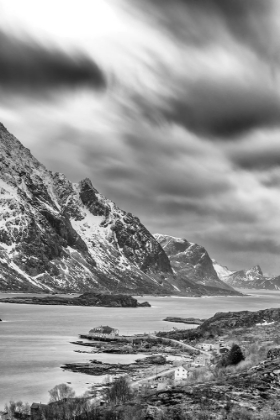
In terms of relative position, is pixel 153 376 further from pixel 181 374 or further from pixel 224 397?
pixel 224 397

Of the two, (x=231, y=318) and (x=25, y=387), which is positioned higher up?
(x=231, y=318)

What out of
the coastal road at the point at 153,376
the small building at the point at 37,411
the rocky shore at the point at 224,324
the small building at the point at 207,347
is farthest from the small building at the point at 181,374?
the rocky shore at the point at 224,324

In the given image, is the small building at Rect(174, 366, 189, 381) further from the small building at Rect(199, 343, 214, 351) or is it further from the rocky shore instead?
the rocky shore

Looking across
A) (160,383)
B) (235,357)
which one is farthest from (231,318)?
(160,383)

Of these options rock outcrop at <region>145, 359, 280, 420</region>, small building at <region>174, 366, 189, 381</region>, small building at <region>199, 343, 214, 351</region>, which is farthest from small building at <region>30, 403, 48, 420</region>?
small building at <region>199, 343, 214, 351</region>

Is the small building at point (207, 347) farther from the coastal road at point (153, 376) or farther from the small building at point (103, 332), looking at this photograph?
the small building at point (103, 332)

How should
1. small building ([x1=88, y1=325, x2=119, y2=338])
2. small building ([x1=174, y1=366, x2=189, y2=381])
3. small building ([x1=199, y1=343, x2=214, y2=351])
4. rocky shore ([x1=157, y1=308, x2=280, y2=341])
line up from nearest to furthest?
small building ([x1=174, y1=366, x2=189, y2=381])
small building ([x1=199, y1=343, x2=214, y2=351])
rocky shore ([x1=157, y1=308, x2=280, y2=341])
small building ([x1=88, y1=325, x2=119, y2=338])

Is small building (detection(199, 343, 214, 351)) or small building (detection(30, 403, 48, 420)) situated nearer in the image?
small building (detection(30, 403, 48, 420))

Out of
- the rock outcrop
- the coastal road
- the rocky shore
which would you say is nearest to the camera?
the rock outcrop

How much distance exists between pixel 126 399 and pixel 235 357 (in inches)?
1484

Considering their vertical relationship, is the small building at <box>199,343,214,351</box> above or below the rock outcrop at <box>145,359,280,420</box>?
above

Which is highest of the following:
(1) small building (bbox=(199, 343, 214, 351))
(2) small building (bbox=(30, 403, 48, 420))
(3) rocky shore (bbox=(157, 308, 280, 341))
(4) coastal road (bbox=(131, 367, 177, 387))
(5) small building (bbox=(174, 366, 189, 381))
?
(3) rocky shore (bbox=(157, 308, 280, 341))

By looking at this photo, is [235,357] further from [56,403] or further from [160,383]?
[56,403]

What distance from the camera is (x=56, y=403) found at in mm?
80188
